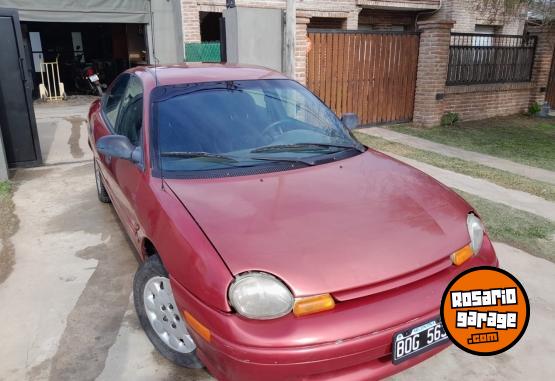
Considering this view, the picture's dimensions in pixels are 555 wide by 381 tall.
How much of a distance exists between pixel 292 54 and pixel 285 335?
22.4 ft

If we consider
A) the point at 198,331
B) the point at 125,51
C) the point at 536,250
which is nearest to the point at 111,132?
the point at 198,331

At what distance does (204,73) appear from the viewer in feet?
11.4

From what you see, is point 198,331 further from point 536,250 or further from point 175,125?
point 536,250

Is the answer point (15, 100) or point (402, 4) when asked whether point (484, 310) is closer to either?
point (15, 100)

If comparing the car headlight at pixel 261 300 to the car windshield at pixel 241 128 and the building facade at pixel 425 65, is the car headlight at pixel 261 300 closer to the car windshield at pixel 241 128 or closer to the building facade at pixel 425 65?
the car windshield at pixel 241 128

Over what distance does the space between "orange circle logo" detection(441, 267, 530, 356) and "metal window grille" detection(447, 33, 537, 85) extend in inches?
332

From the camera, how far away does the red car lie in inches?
74.7

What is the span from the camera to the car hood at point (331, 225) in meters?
1.99

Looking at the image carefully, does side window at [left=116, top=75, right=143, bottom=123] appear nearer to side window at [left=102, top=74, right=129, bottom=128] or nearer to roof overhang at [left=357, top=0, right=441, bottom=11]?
side window at [left=102, top=74, right=129, bottom=128]

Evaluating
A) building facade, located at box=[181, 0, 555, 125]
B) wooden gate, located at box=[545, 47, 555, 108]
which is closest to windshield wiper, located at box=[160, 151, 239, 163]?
building facade, located at box=[181, 0, 555, 125]

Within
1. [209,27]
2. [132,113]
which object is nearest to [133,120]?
[132,113]

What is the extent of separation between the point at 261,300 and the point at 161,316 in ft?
2.99

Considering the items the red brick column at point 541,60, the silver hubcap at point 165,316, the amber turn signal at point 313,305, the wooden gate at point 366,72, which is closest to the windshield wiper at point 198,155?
the silver hubcap at point 165,316

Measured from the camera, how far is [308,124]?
3418 mm
